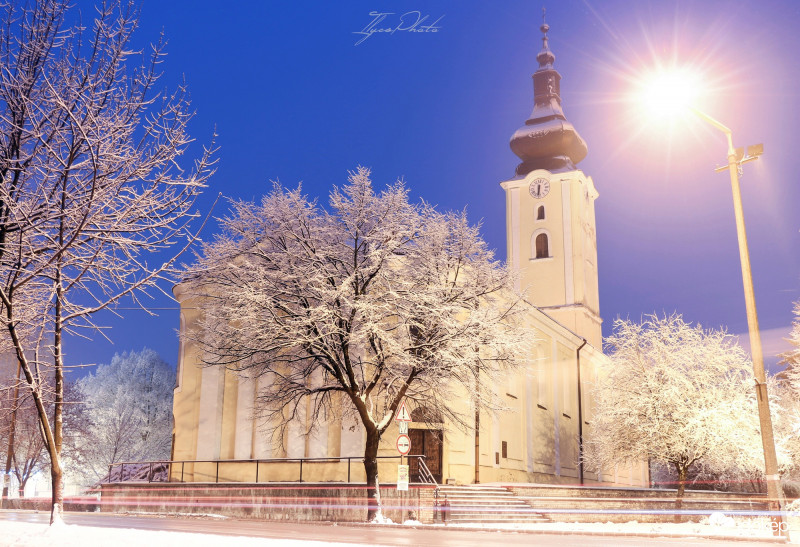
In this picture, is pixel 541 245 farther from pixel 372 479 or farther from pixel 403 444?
pixel 403 444

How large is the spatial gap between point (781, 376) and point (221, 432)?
4496cm

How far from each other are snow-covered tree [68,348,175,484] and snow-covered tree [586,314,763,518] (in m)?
35.3

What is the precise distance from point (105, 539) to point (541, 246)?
49.6 m

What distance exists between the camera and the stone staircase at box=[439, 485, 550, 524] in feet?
76.4

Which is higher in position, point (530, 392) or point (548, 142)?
point (548, 142)

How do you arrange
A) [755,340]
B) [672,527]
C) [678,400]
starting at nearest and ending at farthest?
[755,340] → [672,527] → [678,400]

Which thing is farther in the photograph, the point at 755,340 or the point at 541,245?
the point at 541,245

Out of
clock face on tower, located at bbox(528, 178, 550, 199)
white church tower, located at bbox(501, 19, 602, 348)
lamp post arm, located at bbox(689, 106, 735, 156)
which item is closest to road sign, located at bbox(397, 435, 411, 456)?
lamp post arm, located at bbox(689, 106, 735, 156)

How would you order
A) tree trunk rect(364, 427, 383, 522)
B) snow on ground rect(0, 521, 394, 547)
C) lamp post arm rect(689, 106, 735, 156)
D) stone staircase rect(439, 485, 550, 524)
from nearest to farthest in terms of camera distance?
snow on ground rect(0, 521, 394, 547)
lamp post arm rect(689, 106, 735, 156)
tree trunk rect(364, 427, 383, 522)
stone staircase rect(439, 485, 550, 524)

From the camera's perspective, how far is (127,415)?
60.0 metres

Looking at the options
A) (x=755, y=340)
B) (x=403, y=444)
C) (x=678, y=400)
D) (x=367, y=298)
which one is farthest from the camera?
(x=678, y=400)

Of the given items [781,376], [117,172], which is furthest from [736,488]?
[117,172]

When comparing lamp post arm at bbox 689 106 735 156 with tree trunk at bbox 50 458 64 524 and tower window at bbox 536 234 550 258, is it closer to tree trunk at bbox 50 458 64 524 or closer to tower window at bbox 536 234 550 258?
tree trunk at bbox 50 458 64 524

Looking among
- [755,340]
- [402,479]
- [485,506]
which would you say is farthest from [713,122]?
[485,506]
